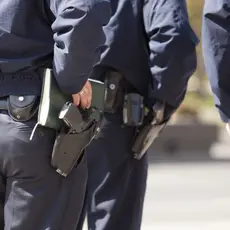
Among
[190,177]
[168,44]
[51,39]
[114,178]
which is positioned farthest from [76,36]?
[190,177]

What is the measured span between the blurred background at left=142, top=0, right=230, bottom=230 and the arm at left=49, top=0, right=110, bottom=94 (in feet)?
12.6

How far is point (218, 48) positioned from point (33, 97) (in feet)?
2.74

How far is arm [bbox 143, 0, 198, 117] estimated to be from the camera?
4316 millimetres

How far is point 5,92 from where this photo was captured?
133 inches

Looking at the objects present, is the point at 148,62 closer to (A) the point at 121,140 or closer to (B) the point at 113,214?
(A) the point at 121,140

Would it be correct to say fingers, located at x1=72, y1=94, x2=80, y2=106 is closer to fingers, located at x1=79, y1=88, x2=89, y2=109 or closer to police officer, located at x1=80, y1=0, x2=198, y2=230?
fingers, located at x1=79, y1=88, x2=89, y2=109

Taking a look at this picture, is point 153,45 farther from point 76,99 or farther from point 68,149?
point 68,149

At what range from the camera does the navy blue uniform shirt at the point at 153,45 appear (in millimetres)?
4324

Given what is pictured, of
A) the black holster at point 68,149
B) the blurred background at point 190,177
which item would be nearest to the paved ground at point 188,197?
the blurred background at point 190,177

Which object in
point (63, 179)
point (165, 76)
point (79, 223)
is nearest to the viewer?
point (63, 179)

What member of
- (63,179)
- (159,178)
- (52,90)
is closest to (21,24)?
(52,90)

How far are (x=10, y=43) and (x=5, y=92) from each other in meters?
0.19

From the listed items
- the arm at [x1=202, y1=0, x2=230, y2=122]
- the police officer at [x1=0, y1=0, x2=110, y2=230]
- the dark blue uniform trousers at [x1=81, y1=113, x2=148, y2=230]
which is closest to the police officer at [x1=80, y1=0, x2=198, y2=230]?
the dark blue uniform trousers at [x1=81, y1=113, x2=148, y2=230]

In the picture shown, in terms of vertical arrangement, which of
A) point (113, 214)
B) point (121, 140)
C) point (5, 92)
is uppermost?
point (5, 92)
